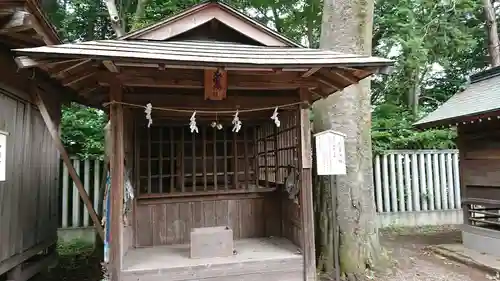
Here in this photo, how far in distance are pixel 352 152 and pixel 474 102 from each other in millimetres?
3190

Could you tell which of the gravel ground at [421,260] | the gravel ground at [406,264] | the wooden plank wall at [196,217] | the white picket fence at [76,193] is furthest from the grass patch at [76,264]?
the gravel ground at [421,260]

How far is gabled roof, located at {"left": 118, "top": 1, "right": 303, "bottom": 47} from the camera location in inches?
193

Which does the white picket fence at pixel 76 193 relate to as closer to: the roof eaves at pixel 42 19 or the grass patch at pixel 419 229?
the roof eaves at pixel 42 19

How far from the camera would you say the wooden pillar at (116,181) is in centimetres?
433

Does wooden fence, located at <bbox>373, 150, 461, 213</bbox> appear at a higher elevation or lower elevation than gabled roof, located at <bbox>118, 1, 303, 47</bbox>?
lower

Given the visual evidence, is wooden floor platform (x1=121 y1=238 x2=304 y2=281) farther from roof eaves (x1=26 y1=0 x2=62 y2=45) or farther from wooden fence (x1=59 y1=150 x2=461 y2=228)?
wooden fence (x1=59 y1=150 x2=461 y2=228)

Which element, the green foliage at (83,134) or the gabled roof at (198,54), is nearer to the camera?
the gabled roof at (198,54)

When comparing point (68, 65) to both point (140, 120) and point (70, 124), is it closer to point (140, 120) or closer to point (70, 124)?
point (140, 120)

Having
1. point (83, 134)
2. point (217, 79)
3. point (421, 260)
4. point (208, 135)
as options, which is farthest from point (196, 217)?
point (83, 134)

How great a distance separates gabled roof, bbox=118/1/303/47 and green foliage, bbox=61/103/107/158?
440cm

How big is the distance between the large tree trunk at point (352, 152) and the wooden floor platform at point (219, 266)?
0.98m

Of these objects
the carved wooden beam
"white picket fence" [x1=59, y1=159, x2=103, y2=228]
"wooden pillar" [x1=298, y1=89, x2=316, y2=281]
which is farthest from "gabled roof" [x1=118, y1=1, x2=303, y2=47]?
"white picket fence" [x1=59, y1=159, x2=103, y2=228]

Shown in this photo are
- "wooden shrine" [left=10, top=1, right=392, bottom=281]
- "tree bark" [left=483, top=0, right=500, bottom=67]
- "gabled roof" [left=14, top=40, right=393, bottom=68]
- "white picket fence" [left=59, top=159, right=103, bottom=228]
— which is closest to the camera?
"gabled roof" [left=14, top=40, right=393, bottom=68]

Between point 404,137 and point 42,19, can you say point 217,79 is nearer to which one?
point 42,19
